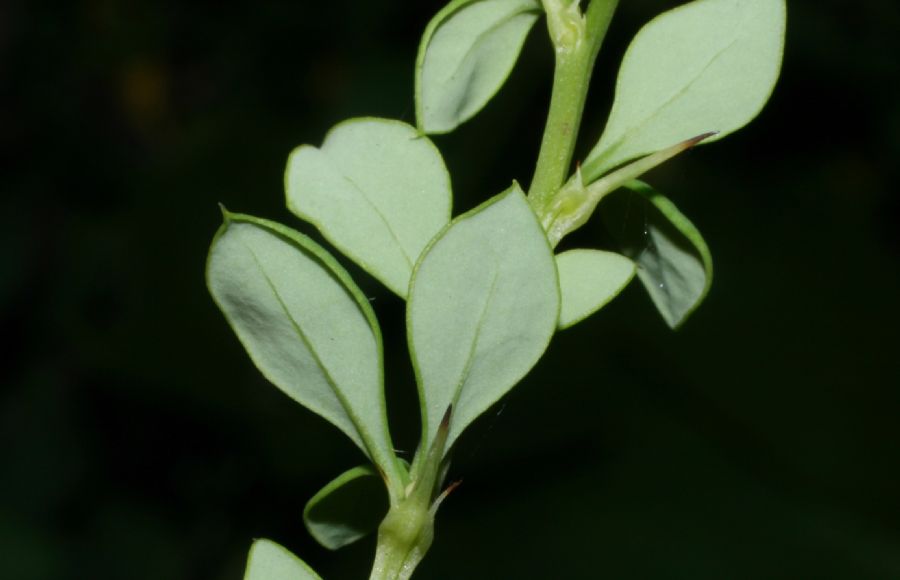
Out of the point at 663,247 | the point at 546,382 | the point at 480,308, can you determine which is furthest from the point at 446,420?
the point at 546,382

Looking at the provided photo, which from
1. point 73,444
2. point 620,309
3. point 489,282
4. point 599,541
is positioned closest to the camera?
point 489,282

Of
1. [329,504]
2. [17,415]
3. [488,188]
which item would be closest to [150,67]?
[17,415]

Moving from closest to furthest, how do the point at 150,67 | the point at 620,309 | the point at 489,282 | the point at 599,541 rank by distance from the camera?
1. the point at 489,282
2. the point at 599,541
3. the point at 620,309
4. the point at 150,67

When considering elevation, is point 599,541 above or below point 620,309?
below

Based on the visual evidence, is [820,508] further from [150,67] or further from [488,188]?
[150,67]

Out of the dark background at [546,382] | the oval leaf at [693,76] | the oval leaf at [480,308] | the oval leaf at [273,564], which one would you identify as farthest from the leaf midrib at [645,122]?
the dark background at [546,382]

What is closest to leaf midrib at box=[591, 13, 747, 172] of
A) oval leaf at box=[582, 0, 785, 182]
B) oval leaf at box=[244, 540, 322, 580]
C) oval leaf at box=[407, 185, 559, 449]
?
oval leaf at box=[582, 0, 785, 182]
